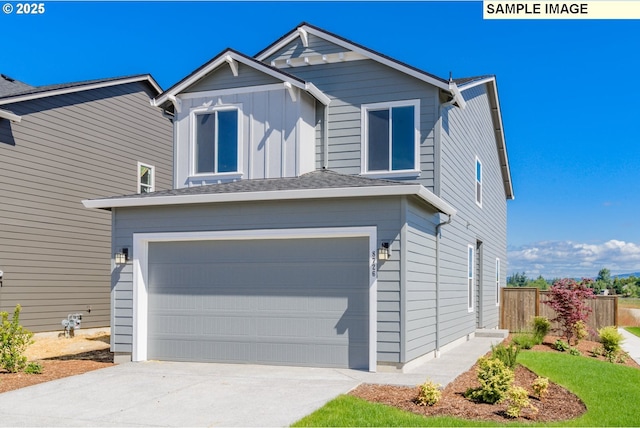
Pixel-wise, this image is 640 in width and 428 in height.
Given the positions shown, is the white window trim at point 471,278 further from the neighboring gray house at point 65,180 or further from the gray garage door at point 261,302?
the neighboring gray house at point 65,180

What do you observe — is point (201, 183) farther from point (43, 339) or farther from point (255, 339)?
point (43, 339)

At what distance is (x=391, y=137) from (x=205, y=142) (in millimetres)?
3876

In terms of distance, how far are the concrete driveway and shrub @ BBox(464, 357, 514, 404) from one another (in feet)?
5.71

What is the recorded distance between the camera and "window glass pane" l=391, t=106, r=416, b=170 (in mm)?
12414

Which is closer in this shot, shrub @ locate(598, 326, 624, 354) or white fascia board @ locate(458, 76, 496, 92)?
white fascia board @ locate(458, 76, 496, 92)

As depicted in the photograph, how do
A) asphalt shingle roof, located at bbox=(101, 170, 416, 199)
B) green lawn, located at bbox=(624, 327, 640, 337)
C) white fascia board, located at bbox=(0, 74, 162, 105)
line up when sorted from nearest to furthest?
asphalt shingle roof, located at bbox=(101, 170, 416, 199) < white fascia board, located at bbox=(0, 74, 162, 105) < green lawn, located at bbox=(624, 327, 640, 337)

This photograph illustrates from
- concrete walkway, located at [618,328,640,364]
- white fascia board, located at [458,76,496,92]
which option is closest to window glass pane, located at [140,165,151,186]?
white fascia board, located at [458,76,496,92]

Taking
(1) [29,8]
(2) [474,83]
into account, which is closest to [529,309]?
(2) [474,83]

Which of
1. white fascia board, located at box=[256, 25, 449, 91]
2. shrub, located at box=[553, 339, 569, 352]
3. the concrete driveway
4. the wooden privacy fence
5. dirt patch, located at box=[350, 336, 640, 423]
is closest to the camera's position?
the concrete driveway

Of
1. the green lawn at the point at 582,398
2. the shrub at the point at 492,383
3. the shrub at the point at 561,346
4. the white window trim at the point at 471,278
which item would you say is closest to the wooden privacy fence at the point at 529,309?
the white window trim at the point at 471,278

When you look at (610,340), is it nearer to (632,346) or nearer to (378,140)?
(632,346)

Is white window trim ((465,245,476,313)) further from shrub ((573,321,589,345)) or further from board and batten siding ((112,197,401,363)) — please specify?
board and batten siding ((112,197,401,363))

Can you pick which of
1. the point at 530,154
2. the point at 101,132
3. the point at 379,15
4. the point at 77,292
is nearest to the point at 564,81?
the point at 530,154

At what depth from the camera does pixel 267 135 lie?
12.9 meters
